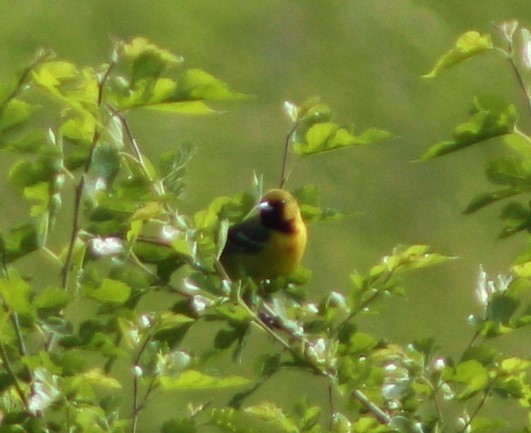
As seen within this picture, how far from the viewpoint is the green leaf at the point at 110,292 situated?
193 cm

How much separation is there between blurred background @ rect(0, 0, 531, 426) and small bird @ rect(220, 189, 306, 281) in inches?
125

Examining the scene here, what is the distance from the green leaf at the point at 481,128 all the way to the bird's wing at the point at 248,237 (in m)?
2.15

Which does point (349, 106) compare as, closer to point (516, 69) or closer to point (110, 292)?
point (516, 69)

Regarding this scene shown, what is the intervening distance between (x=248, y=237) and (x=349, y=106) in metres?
5.69

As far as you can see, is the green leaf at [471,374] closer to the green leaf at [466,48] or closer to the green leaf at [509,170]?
the green leaf at [509,170]

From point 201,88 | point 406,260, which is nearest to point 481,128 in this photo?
A: point 406,260

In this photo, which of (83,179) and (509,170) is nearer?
(83,179)

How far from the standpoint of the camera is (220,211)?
2143 millimetres

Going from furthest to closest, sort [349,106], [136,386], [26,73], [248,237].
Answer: [349,106]
[248,237]
[136,386]
[26,73]

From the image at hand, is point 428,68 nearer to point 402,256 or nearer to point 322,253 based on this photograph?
point 322,253

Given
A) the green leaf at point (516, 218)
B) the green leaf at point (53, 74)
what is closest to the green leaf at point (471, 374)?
the green leaf at point (516, 218)

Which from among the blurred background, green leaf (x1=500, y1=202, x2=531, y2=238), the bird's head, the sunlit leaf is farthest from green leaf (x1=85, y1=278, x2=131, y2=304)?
the blurred background

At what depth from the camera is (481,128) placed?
79.2 inches

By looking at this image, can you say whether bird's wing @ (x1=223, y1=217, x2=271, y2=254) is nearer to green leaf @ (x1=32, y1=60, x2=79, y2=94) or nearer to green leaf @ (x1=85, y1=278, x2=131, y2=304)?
green leaf @ (x1=85, y1=278, x2=131, y2=304)
